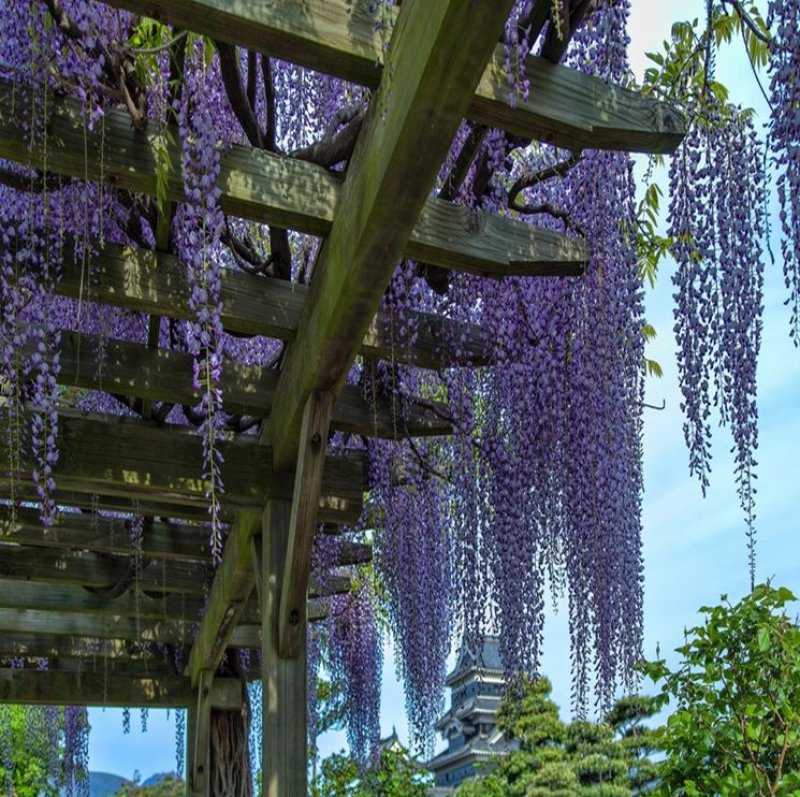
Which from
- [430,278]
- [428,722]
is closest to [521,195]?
[430,278]

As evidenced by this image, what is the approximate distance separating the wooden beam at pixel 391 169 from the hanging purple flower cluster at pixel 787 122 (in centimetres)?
59

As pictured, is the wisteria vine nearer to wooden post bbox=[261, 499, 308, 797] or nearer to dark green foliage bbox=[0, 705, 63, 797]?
wooden post bbox=[261, 499, 308, 797]

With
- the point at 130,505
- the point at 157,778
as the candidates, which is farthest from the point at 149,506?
the point at 157,778

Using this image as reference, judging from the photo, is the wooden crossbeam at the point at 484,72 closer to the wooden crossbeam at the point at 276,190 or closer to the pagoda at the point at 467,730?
the wooden crossbeam at the point at 276,190

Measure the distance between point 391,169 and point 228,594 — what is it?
103 inches

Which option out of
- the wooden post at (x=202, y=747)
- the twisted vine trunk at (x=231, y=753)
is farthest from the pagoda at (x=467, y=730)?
the wooden post at (x=202, y=747)

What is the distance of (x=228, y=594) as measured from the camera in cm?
429

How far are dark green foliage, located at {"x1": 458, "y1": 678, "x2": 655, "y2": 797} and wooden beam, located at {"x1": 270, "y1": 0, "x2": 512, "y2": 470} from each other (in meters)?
6.07

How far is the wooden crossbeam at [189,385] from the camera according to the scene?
10.1ft

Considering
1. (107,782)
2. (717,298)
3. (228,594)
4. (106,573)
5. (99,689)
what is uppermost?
(717,298)

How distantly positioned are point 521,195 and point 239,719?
3.42 m

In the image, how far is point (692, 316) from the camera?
255cm

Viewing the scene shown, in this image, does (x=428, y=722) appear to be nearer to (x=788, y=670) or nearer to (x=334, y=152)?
(x=788, y=670)

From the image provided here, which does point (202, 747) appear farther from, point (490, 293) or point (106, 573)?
point (490, 293)
